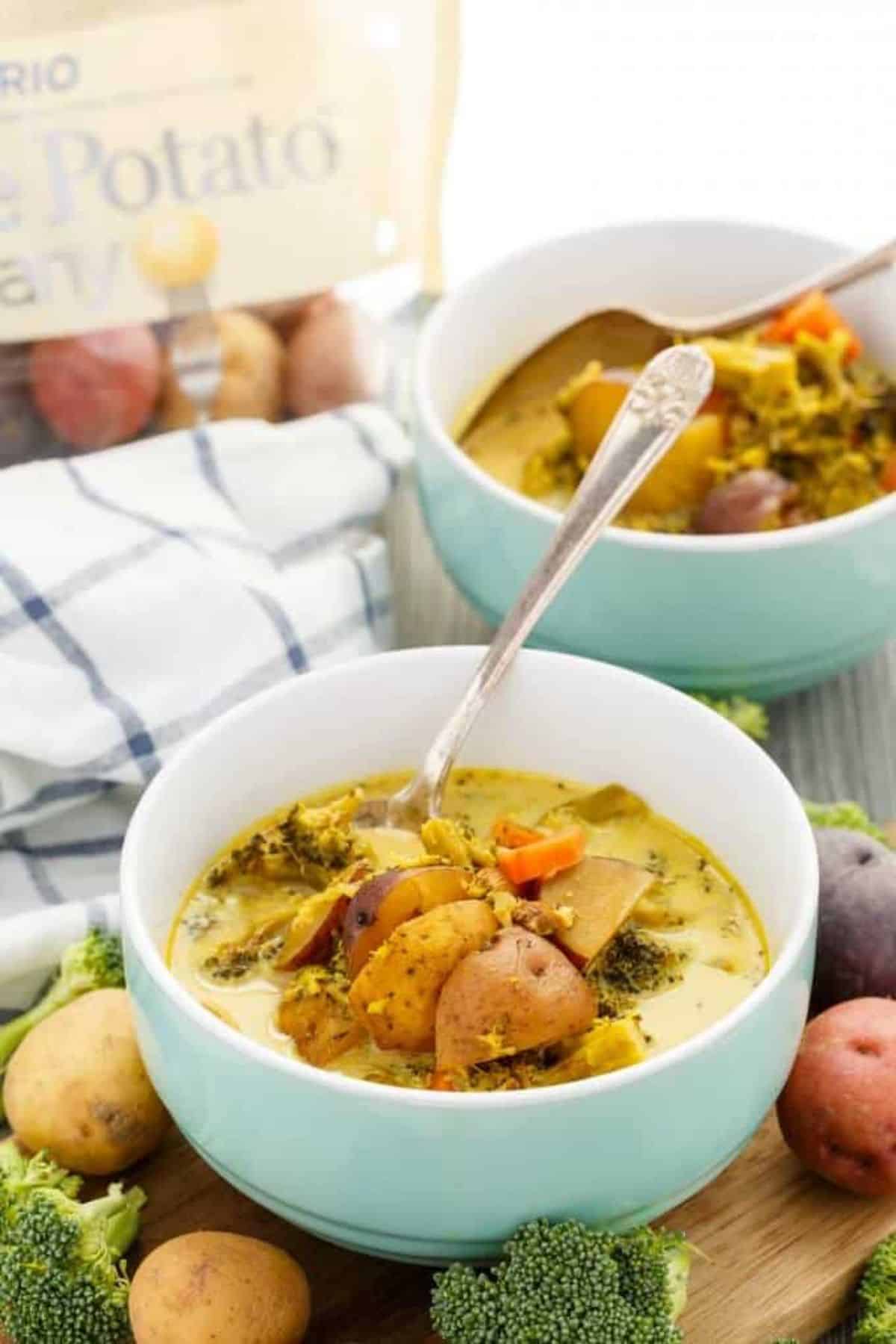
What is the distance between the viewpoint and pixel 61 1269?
2006mm

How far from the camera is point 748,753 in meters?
2.21

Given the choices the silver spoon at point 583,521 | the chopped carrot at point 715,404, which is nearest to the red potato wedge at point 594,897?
the silver spoon at point 583,521

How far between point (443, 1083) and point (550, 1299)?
22 cm

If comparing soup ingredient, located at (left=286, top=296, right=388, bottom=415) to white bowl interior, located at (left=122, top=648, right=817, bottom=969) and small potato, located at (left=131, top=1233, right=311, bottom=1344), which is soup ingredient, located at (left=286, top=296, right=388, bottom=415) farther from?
small potato, located at (left=131, top=1233, right=311, bottom=1344)

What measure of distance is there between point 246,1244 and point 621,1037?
16.7 inches

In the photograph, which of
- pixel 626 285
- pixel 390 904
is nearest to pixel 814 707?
pixel 626 285

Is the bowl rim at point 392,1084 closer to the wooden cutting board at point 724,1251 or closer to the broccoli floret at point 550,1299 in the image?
the broccoli floret at point 550,1299

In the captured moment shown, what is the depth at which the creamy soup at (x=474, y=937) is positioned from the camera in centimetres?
195

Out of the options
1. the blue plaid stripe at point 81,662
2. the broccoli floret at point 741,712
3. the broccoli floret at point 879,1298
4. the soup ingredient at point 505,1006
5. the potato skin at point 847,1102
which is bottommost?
the broccoli floret at point 879,1298

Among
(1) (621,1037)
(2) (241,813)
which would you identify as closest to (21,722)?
(2) (241,813)

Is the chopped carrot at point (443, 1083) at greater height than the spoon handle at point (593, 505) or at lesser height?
lesser

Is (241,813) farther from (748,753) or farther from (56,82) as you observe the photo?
(56,82)

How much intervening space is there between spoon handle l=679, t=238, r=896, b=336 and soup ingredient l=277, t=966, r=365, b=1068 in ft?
5.06

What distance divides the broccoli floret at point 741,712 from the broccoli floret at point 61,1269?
3.72 feet
